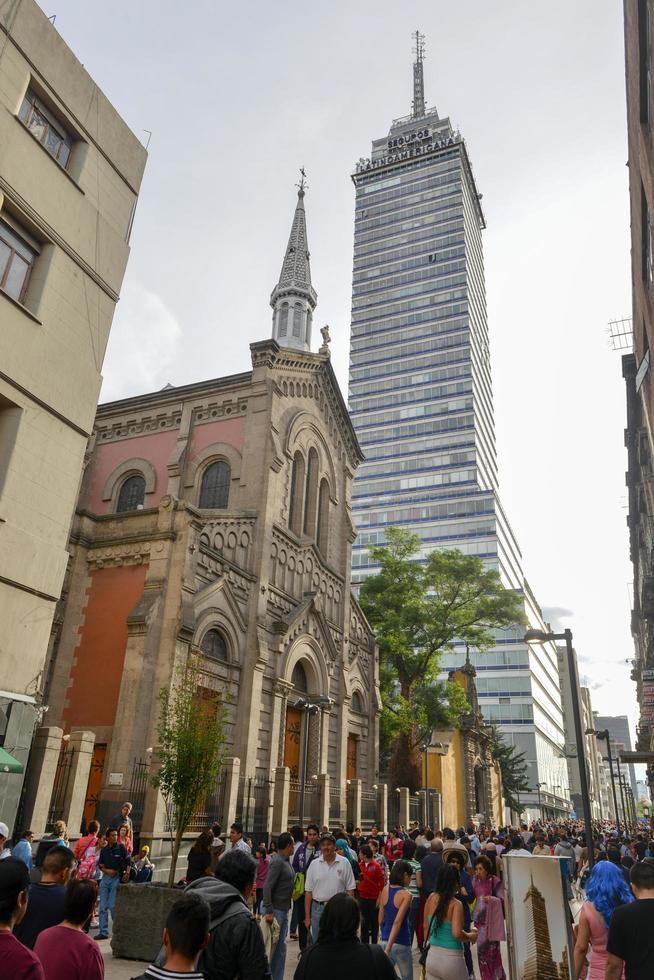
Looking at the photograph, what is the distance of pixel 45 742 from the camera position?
39.5 ft

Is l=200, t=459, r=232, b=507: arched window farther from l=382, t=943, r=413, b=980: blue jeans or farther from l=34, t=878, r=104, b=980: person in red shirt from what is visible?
l=34, t=878, r=104, b=980: person in red shirt

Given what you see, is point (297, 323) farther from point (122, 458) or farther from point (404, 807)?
point (404, 807)

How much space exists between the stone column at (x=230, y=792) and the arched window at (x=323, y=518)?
39.9ft

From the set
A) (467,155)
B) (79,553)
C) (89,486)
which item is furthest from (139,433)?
(467,155)

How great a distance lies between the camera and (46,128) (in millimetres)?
13453

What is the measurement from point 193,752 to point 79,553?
10300 mm

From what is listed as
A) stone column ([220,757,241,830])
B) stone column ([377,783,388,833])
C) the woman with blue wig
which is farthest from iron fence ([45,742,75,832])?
stone column ([377,783,388,833])

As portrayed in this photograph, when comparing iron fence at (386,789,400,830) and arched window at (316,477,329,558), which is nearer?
iron fence at (386,789,400,830)

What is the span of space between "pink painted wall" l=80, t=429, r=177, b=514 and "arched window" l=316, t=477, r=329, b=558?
23.3 ft

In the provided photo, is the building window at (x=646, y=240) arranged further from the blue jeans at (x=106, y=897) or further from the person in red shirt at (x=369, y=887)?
the blue jeans at (x=106, y=897)

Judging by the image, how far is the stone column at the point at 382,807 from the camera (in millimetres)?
27766

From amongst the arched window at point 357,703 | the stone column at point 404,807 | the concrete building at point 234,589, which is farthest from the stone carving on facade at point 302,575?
the stone column at point 404,807

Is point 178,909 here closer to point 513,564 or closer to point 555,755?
point 513,564

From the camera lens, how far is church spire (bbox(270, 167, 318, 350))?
1556 inches
